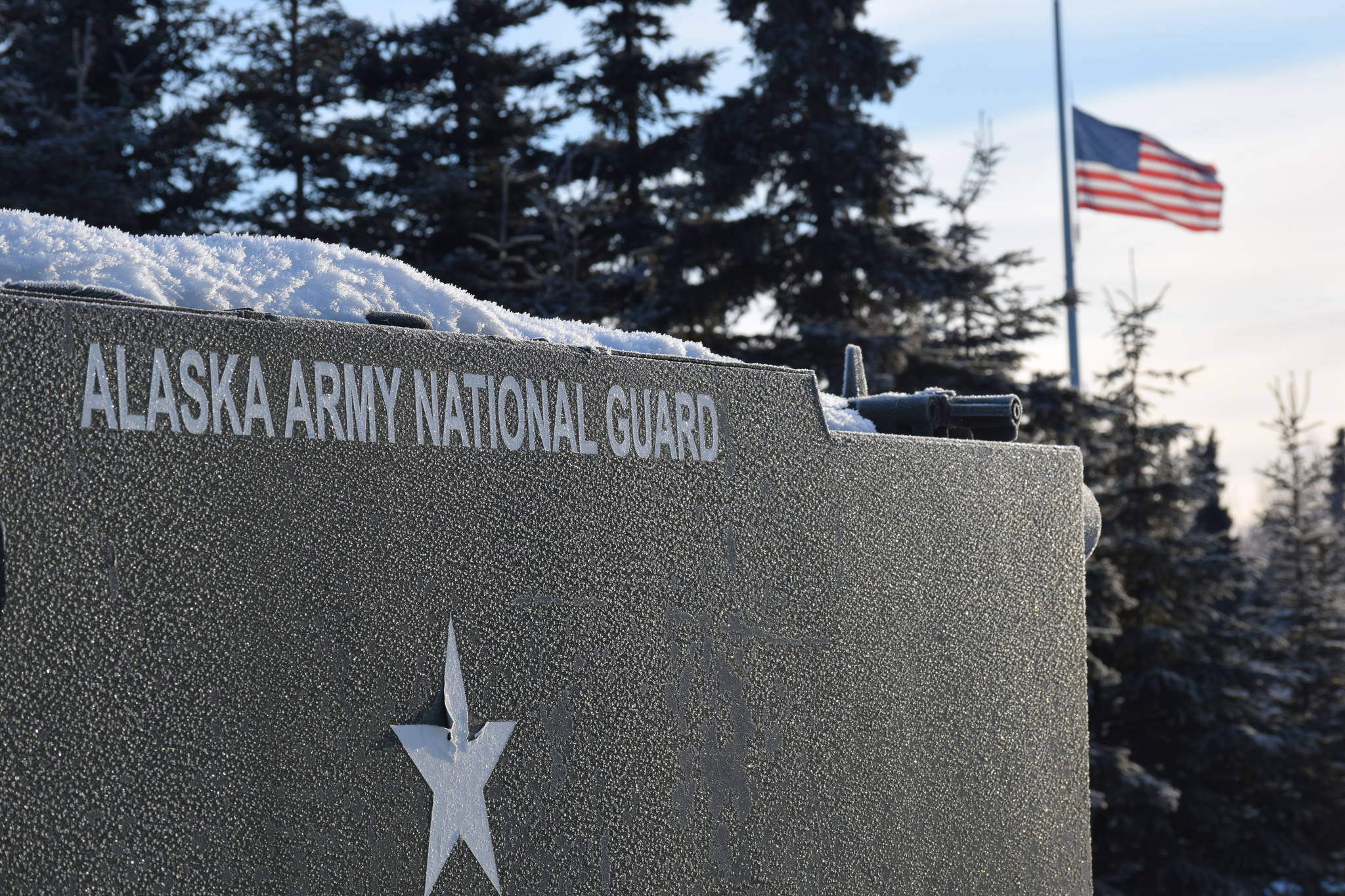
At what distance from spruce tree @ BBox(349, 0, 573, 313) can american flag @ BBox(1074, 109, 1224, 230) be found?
7.00 metres

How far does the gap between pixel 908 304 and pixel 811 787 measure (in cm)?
1352

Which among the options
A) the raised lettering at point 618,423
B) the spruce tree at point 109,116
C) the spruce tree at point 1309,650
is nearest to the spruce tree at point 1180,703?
the spruce tree at point 1309,650

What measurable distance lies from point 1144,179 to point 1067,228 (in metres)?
1.17

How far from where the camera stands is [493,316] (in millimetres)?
2213

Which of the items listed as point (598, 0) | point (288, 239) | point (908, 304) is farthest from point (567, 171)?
point (288, 239)

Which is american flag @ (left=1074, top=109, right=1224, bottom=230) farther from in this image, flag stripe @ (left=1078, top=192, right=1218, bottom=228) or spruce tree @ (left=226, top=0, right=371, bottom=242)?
spruce tree @ (left=226, top=0, right=371, bottom=242)

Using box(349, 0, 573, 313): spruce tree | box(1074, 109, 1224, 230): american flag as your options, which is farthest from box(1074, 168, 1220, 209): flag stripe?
box(349, 0, 573, 313): spruce tree

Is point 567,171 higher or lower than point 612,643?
higher

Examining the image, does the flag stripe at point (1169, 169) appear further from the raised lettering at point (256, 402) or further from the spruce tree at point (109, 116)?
the raised lettering at point (256, 402)

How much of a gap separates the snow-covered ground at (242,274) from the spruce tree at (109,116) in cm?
1412

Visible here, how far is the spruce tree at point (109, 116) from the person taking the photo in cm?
1560

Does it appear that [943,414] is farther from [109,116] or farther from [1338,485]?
[1338,485]

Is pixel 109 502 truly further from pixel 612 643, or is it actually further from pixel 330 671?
pixel 612 643

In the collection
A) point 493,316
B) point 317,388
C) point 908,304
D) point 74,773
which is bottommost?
point 74,773
